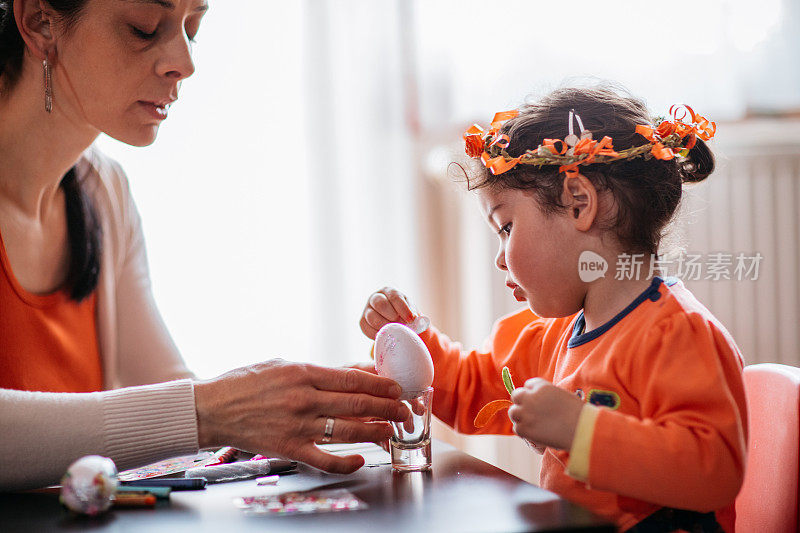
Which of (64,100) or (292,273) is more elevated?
(64,100)

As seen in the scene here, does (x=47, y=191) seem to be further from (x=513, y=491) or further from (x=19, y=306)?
(x=513, y=491)

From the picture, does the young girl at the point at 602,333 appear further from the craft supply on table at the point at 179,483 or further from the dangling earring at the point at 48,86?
the dangling earring at the point at 48,86

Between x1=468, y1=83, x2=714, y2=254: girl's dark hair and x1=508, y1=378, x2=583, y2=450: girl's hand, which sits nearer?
x1=508, y1=378, x2=583, y2=450: girl's hand

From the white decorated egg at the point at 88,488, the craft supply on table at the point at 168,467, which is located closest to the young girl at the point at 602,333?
the craft supply on table at the point at 168,467

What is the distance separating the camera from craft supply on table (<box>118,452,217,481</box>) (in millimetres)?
934

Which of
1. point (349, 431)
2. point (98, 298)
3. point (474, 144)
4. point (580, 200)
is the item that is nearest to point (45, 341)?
point (98, 298)

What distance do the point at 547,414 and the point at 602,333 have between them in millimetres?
227

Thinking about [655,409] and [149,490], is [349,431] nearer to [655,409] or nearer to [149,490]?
[149,490]

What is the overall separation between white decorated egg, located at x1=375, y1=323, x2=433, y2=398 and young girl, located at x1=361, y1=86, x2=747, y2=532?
0.41 feet

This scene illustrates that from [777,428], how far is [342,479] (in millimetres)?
547

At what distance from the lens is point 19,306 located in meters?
1.24

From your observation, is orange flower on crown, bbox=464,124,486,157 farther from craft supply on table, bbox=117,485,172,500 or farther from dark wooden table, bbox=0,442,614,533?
craft supply on table, bbox=117,485,172,500

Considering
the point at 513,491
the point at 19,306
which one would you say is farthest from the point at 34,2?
the point at 513,491

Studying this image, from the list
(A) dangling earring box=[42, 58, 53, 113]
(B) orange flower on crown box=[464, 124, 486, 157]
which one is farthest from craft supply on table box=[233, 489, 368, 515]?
(A) dangling earring box=[42, 58, 53, 113]
